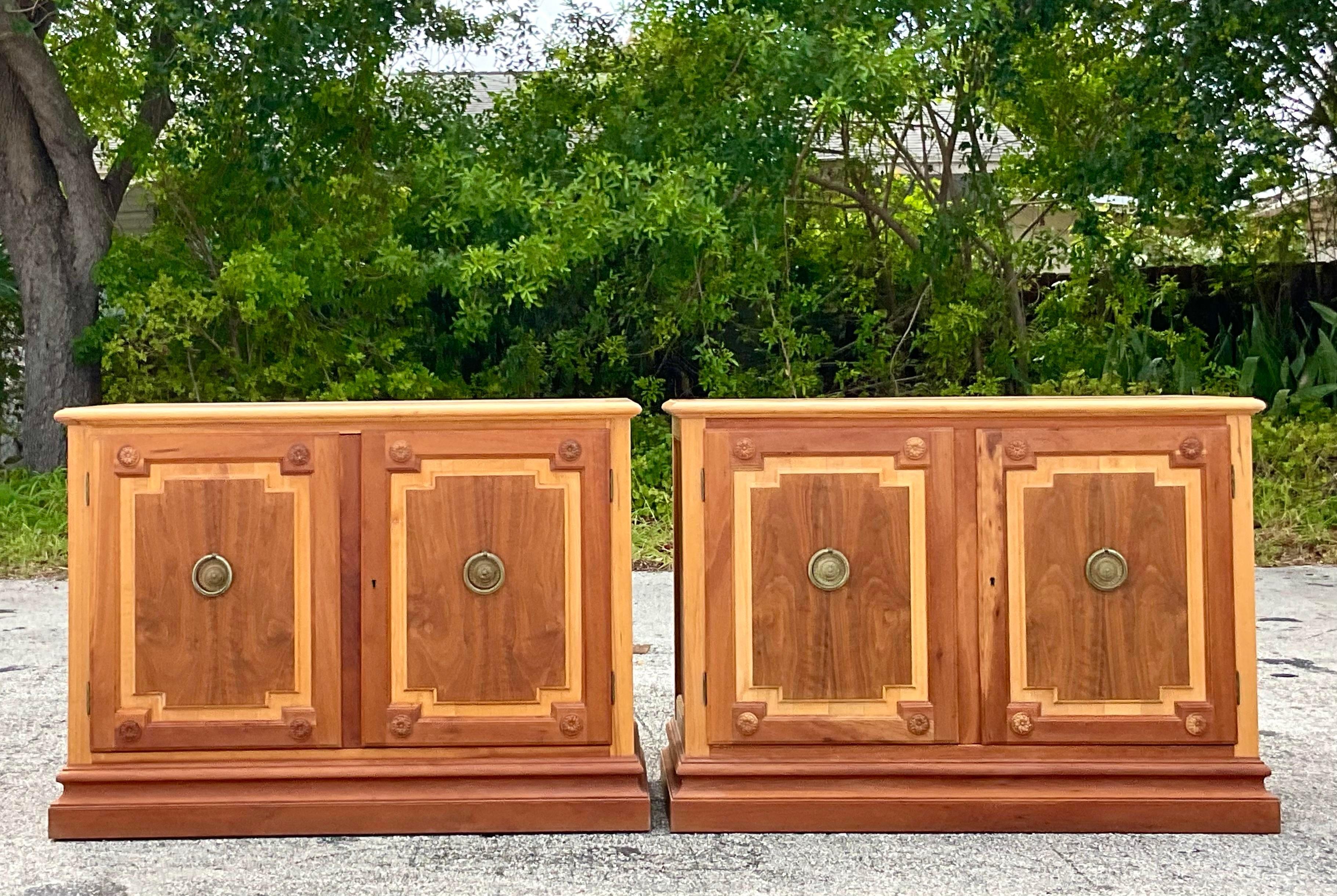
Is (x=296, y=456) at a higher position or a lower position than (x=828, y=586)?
higher

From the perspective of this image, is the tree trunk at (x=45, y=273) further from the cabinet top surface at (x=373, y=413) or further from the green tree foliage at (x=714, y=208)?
the cabinet top surface at (x=373, y=413)

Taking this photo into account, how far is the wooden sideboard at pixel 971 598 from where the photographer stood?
3545 millimetres

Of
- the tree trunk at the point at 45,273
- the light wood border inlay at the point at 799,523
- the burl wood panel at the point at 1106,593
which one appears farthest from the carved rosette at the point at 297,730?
the tree trunk at the point at 45,273

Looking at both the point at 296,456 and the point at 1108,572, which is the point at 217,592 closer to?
the point at 296,456

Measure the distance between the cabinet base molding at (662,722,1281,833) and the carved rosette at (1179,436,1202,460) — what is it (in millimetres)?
732

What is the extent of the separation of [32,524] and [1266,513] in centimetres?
797

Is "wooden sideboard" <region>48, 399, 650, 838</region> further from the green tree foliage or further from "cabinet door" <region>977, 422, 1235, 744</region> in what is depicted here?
the green tree foliage

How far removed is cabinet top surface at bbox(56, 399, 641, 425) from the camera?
350 cm

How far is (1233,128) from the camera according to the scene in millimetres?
10312

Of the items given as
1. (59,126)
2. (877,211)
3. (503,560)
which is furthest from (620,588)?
(59,126)

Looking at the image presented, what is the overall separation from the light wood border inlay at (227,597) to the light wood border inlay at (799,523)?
103 cm

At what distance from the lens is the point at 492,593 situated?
356 cm

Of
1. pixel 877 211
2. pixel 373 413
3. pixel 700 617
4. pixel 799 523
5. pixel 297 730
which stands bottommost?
pixel 297 730

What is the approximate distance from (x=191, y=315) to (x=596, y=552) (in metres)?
7.77
